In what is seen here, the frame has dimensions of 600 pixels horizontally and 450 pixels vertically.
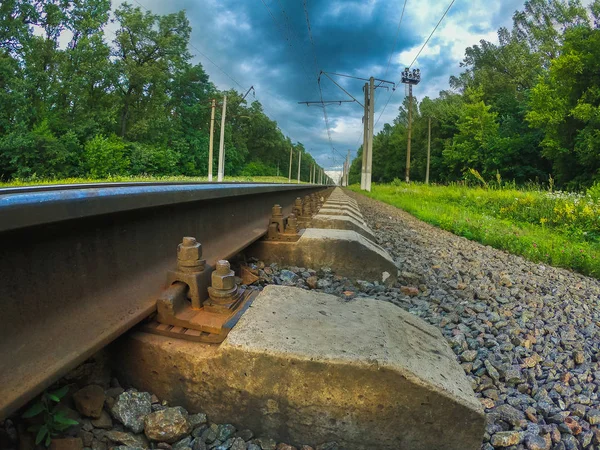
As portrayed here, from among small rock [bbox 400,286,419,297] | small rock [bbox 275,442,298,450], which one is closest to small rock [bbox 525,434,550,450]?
small rock [bbox 275,442,298,450]

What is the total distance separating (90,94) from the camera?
36.7m

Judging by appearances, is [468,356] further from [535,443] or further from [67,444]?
[67,444]

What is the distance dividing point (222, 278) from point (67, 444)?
608 mm

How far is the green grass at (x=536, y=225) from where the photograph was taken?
176 inches

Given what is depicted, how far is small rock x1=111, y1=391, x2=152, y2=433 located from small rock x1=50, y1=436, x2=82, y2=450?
13 cm

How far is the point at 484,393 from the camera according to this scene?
4.43ft

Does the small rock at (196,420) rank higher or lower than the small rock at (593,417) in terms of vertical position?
higher

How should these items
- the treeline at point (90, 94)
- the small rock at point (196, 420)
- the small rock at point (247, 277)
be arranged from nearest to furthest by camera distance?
the small rock at point (196, 420) < the small rock at point (247, 277) < the treeline at point (90, 94)

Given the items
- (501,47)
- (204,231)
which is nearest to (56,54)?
(204,231)

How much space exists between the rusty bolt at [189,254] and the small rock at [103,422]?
51cm

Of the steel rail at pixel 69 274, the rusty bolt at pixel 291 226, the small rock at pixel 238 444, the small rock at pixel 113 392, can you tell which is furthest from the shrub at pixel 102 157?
the small rock at pixel 238 444

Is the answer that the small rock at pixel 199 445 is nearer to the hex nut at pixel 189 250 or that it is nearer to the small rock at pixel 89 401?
the small rock at pixel 89 401

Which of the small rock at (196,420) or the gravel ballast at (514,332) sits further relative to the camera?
the gravel ballast at (514,332)

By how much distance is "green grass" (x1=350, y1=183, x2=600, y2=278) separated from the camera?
14.6 feet
